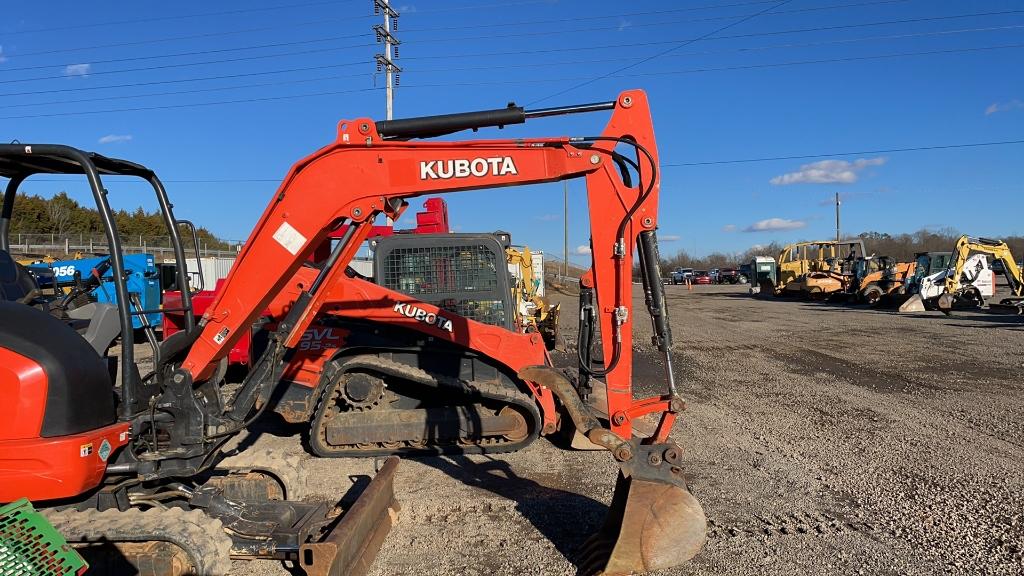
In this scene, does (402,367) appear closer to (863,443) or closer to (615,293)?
(615,293)

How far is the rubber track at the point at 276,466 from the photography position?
4.78 meters

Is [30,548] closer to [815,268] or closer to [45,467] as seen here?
[45,467]

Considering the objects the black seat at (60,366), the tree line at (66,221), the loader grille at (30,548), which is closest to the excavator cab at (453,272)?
the black seat at (60,366)

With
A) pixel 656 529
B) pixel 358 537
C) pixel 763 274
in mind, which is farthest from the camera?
pixel 763 274

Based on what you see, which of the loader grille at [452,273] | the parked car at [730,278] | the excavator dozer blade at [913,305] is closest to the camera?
the loader grille at [452,273]

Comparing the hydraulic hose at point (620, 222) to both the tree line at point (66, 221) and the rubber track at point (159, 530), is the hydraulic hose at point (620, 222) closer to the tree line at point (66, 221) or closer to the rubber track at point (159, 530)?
the rubber track at point (159, 530)

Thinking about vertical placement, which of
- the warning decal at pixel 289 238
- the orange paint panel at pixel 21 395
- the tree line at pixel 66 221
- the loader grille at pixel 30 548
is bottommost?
the loader grille at pixel 30 548

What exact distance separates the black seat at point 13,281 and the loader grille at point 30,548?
1674mm

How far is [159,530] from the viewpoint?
3.43 metres

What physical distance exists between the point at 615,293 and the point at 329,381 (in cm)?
335

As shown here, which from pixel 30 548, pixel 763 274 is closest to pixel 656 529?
pixel 30 548

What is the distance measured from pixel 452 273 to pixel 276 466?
257 cm

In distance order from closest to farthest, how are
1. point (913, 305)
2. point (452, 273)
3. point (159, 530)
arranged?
point (159, 530) < point (452, 273) < point (913, 305)

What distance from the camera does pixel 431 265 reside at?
6.66m
